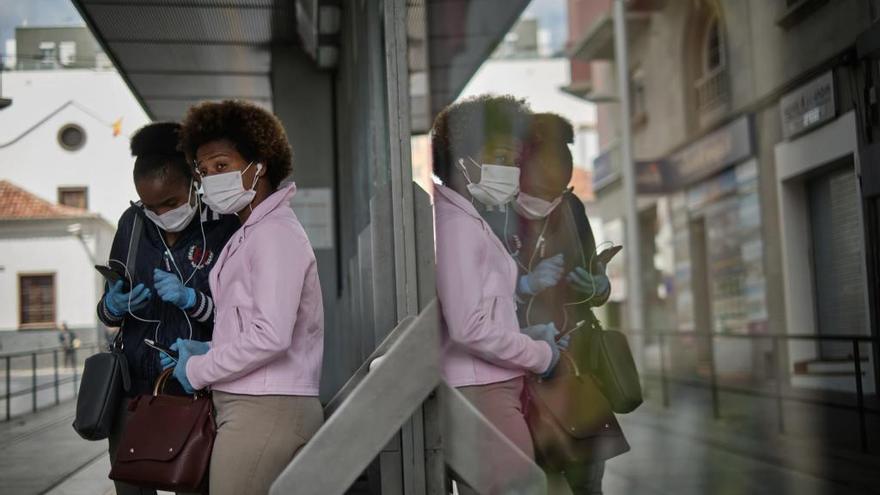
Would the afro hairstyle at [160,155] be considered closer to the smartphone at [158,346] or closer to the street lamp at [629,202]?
the smartphone at [158,346]

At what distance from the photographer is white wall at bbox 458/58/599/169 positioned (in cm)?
233

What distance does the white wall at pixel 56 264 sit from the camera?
9.82 ft

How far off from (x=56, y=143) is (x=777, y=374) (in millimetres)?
2148

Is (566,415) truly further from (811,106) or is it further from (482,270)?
(811,106)

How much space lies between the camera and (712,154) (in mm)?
2572

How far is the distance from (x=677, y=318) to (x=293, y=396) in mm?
945

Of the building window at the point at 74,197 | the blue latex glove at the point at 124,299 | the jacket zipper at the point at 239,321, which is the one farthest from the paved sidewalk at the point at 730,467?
the building window at the point at 74,197

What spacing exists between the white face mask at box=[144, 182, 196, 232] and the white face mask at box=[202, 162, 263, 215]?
17cm

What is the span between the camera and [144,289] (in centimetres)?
269

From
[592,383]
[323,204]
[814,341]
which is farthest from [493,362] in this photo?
[323,204]

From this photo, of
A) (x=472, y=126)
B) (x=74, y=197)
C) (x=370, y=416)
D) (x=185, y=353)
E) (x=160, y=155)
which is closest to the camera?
(x=370, y=416)

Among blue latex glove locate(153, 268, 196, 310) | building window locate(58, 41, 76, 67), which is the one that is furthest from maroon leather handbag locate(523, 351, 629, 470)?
building window locate(58, 41, 76, 67)

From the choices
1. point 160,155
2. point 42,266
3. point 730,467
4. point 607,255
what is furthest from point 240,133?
point 730,467

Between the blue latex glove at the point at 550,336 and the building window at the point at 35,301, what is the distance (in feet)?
5.04
